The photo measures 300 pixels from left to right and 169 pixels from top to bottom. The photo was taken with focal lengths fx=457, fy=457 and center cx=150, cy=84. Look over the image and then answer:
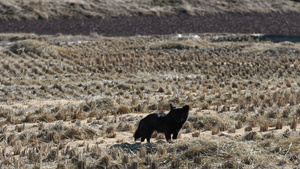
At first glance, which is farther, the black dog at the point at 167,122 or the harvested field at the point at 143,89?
the harvested field at the point at 143,89

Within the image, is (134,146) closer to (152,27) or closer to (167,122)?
(167,122)

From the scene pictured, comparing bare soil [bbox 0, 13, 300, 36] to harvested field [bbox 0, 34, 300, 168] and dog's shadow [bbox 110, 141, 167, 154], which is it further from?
dog's shadow [bbox 110, 141, 167, 154]

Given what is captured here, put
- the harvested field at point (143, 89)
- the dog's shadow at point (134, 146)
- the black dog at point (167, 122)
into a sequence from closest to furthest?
the black dog at point (167, 122)
the harvested field at point (143, 89)
the dog's shadow at point (134, 146)

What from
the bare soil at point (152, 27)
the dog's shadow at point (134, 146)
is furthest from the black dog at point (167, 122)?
the bare soil at point (152, 27)

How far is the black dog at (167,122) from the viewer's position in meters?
7.33

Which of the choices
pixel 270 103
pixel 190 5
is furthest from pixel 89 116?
pixel 190 5

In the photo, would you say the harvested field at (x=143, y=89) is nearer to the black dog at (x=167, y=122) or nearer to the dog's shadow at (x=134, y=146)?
the dog's shadow at (x=134, y=146)

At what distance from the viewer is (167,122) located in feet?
24.8

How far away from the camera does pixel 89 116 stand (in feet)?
40.7

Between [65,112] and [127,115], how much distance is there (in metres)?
1.71

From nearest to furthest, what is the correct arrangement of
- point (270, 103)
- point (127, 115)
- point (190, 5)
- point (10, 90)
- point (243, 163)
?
point (243, 163) < point (127, 115) < point (270, 103) < point (10, 90) < point (190, 5)

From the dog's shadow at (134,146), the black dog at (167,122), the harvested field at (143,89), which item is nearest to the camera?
the black dog at (167,122)

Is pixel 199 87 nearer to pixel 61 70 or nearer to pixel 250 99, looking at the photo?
pixel 250 99

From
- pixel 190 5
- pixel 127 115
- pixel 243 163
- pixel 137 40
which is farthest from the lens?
pixel 190 5
